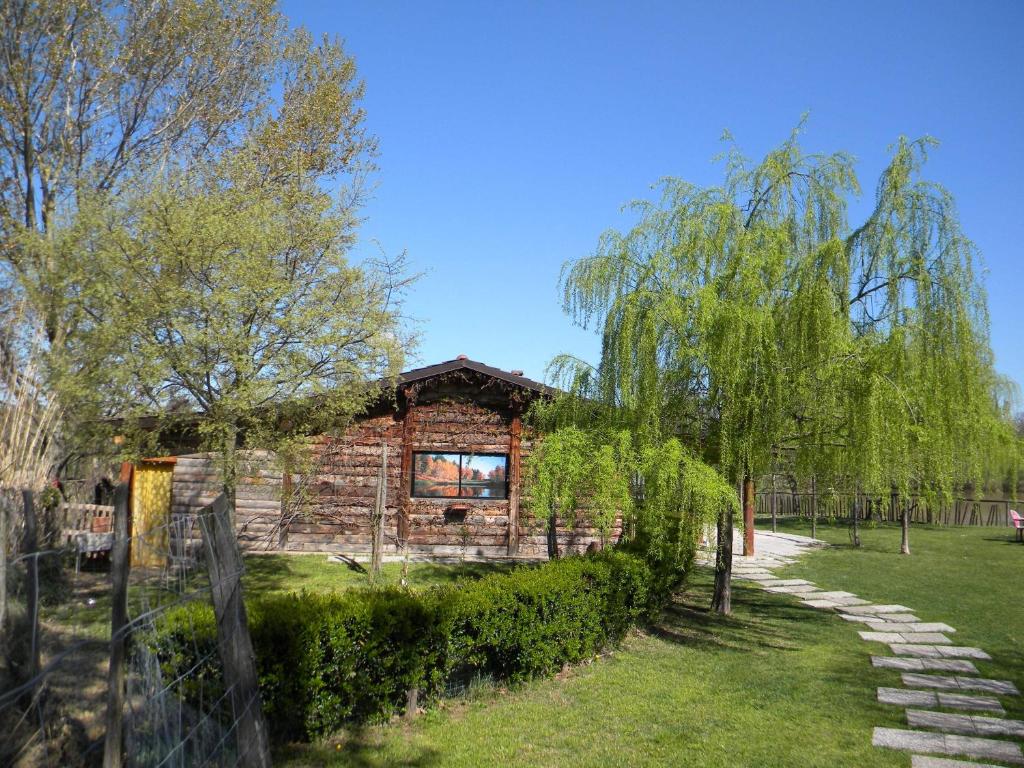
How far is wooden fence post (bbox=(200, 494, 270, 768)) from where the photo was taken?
3887 millimetres

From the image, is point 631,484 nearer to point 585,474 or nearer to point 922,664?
point 585,474

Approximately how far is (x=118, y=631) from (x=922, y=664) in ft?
29.0

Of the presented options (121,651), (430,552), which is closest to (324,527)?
(430,552)

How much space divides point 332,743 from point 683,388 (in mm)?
5940

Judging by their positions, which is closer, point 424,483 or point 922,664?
point 922,664

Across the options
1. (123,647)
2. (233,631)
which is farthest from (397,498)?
(123,647)

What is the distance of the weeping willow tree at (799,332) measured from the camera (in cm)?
880

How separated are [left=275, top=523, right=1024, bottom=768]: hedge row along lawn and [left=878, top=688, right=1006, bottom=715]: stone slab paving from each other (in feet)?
0.72

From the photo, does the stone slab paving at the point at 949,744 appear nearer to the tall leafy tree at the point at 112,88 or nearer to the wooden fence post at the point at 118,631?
the wooden fence post at the point at 118,631

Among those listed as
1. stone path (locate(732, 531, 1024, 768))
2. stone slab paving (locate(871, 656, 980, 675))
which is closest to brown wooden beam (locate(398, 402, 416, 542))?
stone path (locate(732, 531, 1024, 768))

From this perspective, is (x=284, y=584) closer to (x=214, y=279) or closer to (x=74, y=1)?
(x=214, y=279)

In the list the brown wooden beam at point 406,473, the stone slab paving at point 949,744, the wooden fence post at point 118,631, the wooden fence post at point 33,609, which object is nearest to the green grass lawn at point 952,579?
the stone slab paving at point 949,744

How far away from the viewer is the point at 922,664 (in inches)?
349

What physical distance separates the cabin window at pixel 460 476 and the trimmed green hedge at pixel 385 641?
857 centimetres
